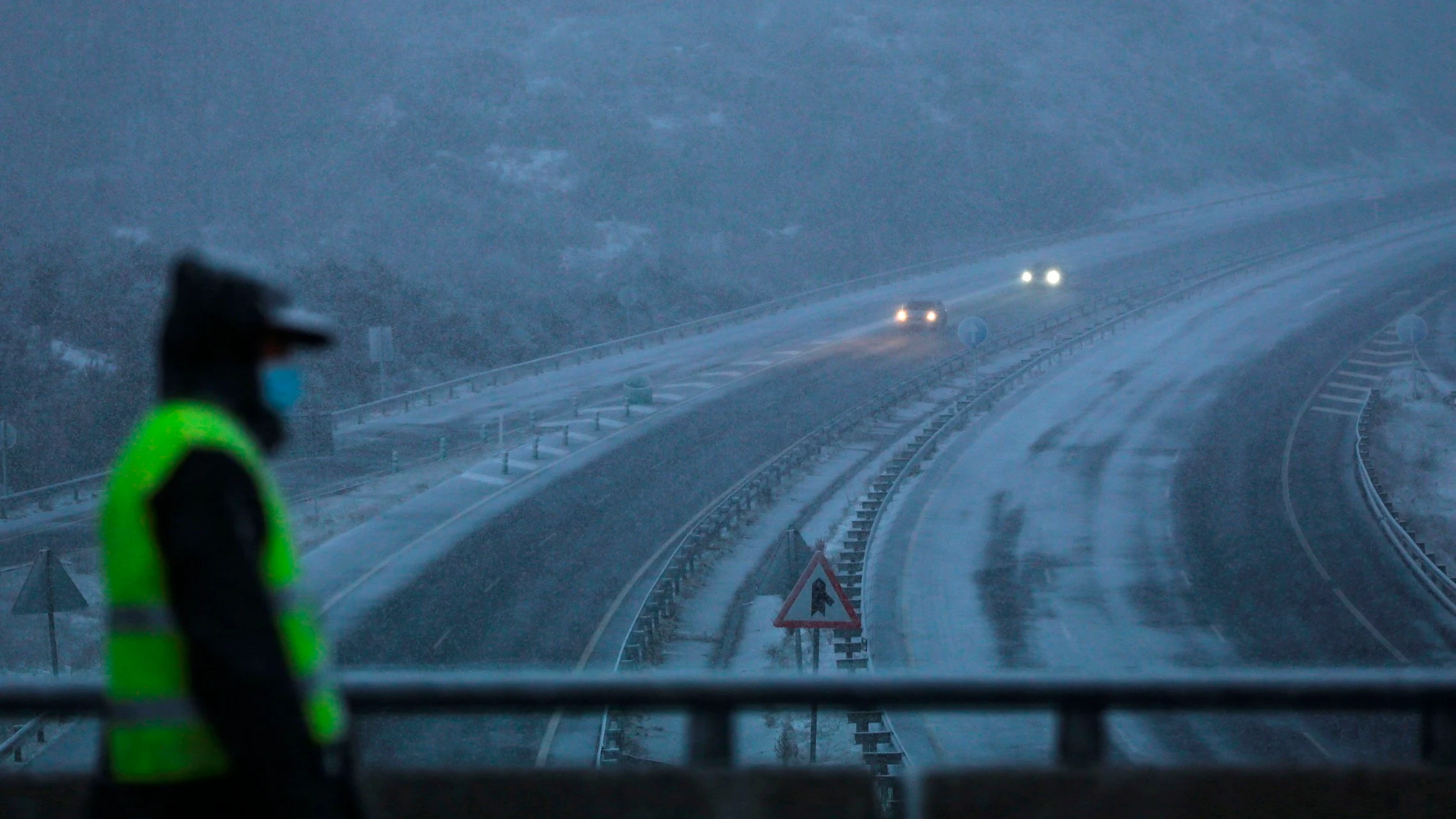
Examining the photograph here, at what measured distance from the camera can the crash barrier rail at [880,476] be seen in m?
16.9

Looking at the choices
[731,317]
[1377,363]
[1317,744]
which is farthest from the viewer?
[731,317]

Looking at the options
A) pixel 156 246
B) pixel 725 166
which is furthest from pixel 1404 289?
pixel 156 246

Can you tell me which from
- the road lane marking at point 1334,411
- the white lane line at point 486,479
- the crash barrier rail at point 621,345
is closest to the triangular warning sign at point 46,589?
the crash barrier rail at point 621,345

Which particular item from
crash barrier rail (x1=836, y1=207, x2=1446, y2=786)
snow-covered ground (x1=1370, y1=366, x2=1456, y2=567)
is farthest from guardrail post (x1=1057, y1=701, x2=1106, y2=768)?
snow-covered ground (x1=1370, y1=366, x2=1456, y2=567)

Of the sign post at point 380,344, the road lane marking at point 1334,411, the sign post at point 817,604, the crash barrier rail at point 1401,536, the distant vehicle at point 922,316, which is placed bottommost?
the crash barrier rail at point 1401,536

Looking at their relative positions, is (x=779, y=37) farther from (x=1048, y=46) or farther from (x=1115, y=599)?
(x=1115, y=599)

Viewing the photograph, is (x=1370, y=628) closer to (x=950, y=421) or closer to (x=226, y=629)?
(x=950, y=421)

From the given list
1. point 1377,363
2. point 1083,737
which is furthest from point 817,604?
point 1377,363

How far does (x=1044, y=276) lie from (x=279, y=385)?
55764mm

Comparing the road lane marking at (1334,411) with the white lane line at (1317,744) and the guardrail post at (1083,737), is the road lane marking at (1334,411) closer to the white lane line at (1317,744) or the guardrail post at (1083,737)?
Result: the white lane line at (1317,744)

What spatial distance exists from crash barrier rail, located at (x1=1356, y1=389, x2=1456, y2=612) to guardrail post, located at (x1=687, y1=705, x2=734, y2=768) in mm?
19052

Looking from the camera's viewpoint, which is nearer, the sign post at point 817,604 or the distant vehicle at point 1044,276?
the sign post at point 817,604

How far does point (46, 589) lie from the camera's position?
533 inches

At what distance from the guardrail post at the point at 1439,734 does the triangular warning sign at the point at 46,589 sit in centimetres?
1276
